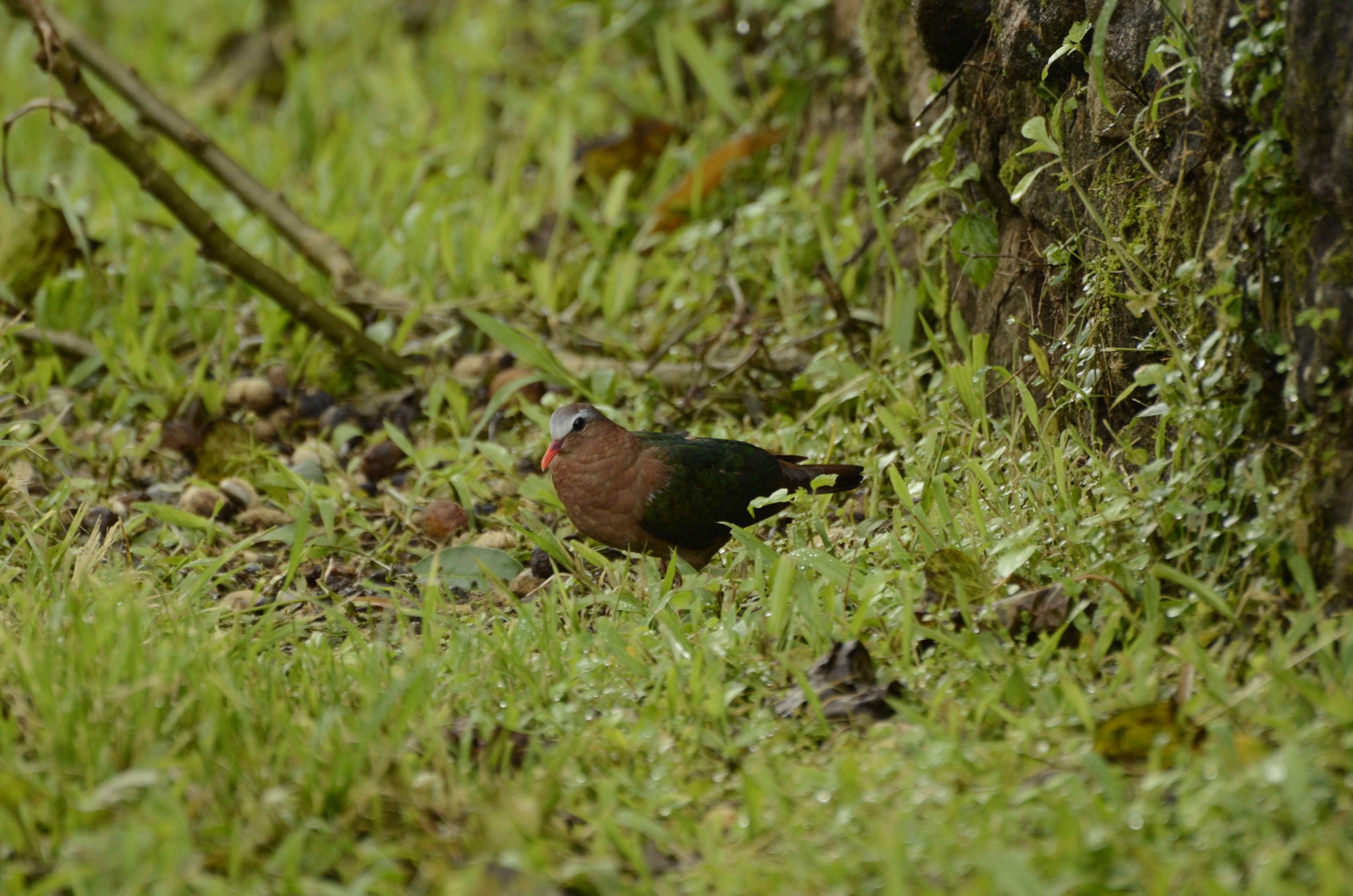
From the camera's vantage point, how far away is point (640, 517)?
10.0ft

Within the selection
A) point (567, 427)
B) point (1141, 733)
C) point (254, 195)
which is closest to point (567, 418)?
point (567, 427)

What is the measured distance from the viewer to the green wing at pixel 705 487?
3.05 meters

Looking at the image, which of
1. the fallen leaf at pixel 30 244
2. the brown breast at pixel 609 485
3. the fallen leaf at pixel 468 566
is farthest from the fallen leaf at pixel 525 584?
the fallen leaf at pixel 30 244

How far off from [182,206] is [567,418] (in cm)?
172

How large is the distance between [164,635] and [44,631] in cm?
21

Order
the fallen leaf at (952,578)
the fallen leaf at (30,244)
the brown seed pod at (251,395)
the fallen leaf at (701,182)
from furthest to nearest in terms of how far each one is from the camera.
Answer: the fallen leaf at (701,182) → the fallen leaf at (30,244) → the brown seed pod at (251,395) → the fallen leaf at (952,578)

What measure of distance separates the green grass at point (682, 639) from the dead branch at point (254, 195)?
148mm

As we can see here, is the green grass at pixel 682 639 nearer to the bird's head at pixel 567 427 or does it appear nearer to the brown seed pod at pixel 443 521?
the brown seed pod at pixel 443 521

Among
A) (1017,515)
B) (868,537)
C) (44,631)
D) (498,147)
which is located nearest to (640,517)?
(868,537)

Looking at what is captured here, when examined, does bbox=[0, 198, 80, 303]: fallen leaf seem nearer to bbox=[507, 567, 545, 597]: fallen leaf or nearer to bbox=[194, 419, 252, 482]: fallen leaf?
bbox=[194, 419, 252, 482]: fallen leaf

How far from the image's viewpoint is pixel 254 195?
4.51m

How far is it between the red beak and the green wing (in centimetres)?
21

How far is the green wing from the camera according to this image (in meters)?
3.05

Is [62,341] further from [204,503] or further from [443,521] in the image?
[443,521]
